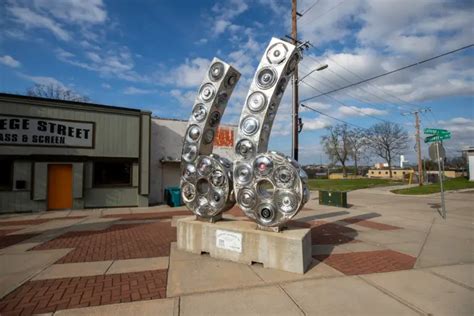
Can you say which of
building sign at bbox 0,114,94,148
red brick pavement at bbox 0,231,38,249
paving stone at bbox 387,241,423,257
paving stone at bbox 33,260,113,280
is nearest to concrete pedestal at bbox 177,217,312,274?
paving stone at bbox 33,260,113,280

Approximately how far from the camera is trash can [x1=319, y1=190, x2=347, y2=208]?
15.2 m

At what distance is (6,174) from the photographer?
42.8 feet

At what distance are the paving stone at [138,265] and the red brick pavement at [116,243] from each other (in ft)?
0.98

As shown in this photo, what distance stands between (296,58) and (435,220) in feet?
29.9

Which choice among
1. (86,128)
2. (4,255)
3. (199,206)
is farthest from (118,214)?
(199,206)

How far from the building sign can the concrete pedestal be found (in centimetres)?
1028

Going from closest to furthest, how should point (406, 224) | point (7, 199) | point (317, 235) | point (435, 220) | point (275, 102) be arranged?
point (275, 102), point (317, 235), point (406, 224), point (435, 220), point (7, 199)

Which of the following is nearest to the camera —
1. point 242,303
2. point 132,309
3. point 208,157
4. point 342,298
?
point 132,309

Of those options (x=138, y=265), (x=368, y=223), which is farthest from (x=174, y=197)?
(x=138, y=265)

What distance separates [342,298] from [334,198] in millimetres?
12268

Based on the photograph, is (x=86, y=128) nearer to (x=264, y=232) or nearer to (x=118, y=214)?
(x=118, y=214)

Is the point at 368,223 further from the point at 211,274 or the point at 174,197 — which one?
the point at 174,197

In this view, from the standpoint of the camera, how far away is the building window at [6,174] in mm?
12952

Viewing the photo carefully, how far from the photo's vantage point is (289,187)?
18.4ft
